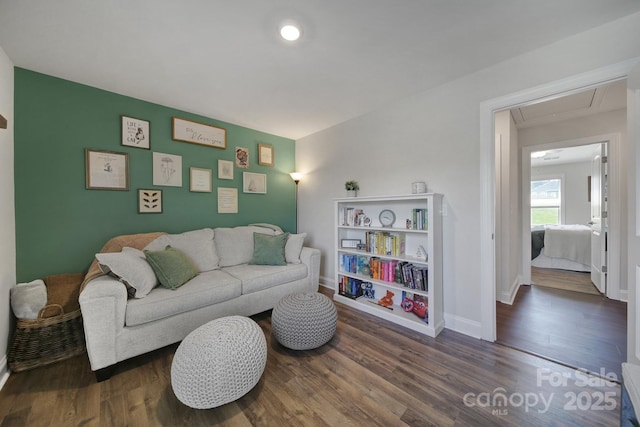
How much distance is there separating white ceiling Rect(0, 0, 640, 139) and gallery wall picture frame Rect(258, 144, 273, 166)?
106 cm

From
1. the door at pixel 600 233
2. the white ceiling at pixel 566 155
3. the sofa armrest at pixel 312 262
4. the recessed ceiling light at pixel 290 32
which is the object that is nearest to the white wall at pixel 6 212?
the recessed ceiling light at pixel 290 32

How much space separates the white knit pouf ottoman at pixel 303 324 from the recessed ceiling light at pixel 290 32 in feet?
6.61

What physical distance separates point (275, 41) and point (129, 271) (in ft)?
6.68

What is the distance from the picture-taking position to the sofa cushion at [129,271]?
5.62ft

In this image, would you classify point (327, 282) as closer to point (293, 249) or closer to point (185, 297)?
point (293, 249)

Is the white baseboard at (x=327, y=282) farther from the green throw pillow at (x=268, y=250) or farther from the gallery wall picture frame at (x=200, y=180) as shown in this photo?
the gallery wall picture frame at (x=200, y=180)

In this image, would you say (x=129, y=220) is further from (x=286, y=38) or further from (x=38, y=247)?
(x=286, y=38)

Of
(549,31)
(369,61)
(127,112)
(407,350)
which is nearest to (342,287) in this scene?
(407,350)

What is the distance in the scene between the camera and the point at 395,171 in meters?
2.69

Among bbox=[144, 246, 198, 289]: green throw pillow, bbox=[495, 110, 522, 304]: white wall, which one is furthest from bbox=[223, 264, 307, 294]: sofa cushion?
bbox=[495, 110, 522, 304]: white wall

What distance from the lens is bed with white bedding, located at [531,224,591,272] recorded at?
4008mm

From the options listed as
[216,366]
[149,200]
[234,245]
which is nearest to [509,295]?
[216,366]

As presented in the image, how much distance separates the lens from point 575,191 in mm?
6254

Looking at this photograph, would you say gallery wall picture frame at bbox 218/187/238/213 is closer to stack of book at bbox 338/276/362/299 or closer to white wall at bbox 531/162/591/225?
stack of book at bbox 338/276/362/299
